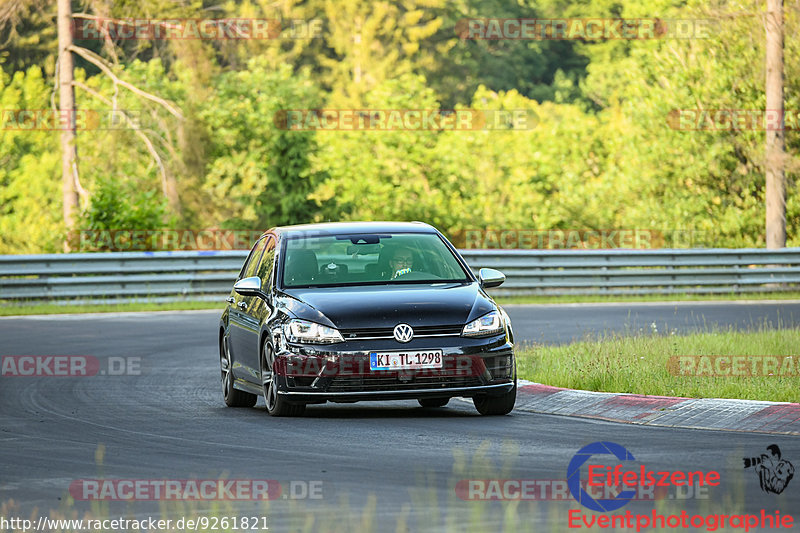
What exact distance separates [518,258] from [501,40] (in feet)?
186

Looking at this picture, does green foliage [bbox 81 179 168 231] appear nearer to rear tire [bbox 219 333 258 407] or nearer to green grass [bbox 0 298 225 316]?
green grass [bbox 0 298 225 316]

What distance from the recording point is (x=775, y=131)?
35.2 m

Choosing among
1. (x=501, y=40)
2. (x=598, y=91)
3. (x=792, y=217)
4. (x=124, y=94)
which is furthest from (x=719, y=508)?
(x=501, y=40)

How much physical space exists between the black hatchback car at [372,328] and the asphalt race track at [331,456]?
0.88 ft

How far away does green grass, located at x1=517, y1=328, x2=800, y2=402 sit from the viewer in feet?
43.6

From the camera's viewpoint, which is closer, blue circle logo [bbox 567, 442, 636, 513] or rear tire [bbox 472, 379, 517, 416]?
blue circle logo [bbox 567, 442, 636, 513]

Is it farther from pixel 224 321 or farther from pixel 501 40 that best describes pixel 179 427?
pixel 501 40

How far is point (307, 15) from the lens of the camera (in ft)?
275
